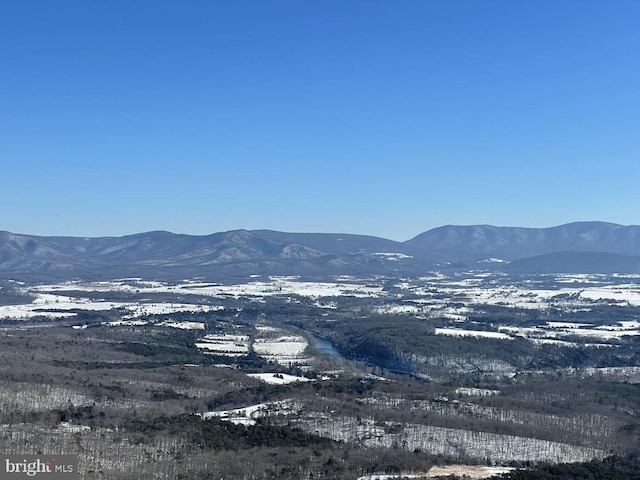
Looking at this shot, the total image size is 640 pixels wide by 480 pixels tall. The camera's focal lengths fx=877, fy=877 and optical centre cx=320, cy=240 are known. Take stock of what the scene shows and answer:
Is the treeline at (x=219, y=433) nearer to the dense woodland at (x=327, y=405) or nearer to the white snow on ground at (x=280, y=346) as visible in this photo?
the dense woodland at (x=327, y=405)

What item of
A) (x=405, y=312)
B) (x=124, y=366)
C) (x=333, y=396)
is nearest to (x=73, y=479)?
(x=333, y=396)

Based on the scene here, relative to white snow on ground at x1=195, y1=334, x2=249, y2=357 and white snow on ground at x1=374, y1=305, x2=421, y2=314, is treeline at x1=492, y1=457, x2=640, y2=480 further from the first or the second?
white snow on ground at x1=374, y1=305, x2=421, y2=314

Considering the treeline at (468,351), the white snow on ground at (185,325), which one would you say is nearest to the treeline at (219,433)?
the treeline at (468,351)

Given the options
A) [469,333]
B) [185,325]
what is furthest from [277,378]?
[185,325]

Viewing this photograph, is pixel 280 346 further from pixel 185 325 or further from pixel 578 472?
pixel 578 472

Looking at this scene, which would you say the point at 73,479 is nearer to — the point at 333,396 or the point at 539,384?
the point at 333,396
